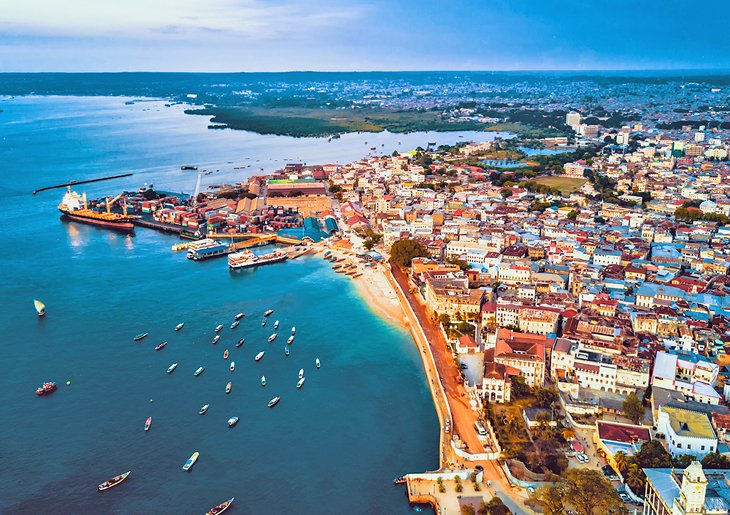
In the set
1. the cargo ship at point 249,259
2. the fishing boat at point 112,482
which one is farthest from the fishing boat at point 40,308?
the fishing boat at point 112,482

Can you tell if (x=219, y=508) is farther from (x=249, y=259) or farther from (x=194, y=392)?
(x=249, y=259)

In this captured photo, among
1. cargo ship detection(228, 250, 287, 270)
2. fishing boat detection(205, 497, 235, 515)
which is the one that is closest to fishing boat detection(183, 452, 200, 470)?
fishing boat detection(205, 497, 235, 515)

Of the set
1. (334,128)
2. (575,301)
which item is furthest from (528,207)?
(334,128)

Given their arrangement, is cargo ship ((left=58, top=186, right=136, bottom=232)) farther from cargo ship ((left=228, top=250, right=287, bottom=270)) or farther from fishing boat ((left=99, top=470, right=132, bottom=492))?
fishing boat ((left=99, top=470, right=132, bottom=492))

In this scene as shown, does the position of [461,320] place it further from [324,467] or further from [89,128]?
[89,128]

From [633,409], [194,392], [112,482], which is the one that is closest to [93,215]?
[194,392]

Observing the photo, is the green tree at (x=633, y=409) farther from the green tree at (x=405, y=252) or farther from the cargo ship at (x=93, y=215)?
the cargo ship at (x=93, y=215)

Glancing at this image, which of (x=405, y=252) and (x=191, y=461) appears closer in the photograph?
(x=191, y=461)
